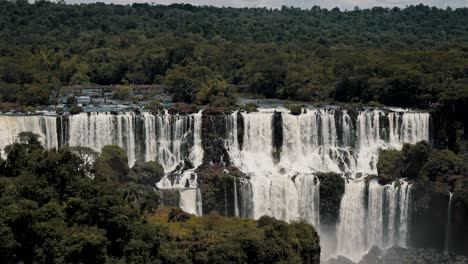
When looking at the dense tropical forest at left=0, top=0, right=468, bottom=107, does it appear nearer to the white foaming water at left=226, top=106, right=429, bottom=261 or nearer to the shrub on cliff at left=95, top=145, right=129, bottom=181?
the white foaming water at left=226, top=106, right=429, bottom=261

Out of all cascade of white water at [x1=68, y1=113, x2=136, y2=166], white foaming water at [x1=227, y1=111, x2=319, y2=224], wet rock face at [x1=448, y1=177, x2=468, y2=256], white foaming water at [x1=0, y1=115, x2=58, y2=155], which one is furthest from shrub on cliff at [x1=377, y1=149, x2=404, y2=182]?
white foaming water at [x1=0, y1=115, x2=58, y2=155]

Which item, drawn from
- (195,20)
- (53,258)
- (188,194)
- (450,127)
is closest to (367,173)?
(450,127)

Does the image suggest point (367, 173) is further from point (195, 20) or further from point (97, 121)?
point (195, 20)

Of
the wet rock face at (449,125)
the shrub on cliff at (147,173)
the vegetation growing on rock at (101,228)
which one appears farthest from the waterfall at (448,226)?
the shrub on cliff at (147,173)

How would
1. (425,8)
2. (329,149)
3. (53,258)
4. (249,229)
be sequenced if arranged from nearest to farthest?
(53,258), (249,229), (329,149), (425,8)

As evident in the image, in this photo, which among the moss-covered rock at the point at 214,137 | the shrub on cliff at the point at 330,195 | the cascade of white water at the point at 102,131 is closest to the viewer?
the shrub on cliff at the point at 330,195

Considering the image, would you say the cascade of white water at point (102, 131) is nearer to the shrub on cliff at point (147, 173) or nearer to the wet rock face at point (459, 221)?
the shrub on cliff at point (147, 173)

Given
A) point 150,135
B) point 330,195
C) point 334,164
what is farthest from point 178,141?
point 330,195
